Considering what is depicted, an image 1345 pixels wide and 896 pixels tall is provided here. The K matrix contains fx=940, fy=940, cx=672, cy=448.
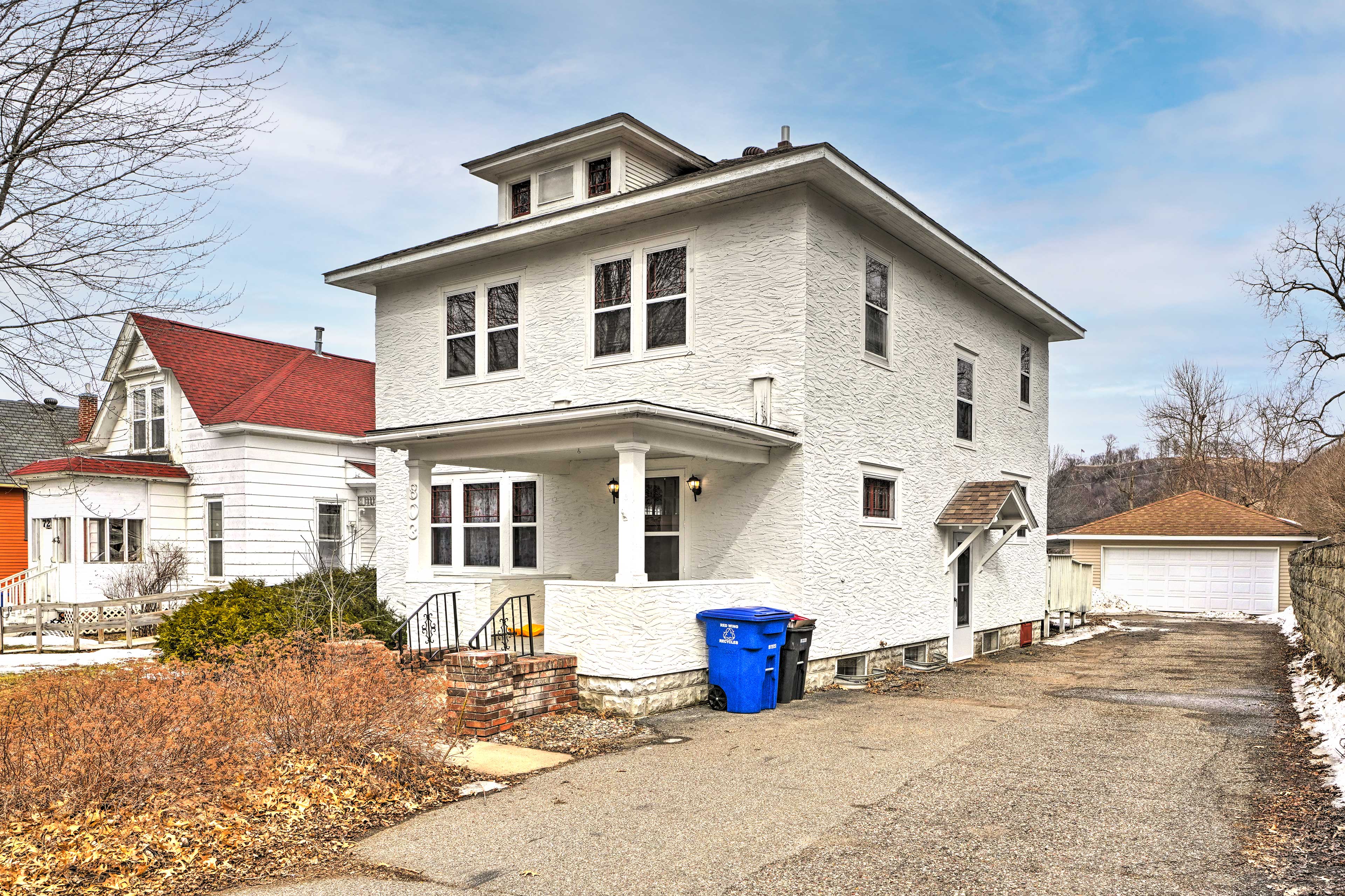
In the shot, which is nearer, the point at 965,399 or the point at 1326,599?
the point at 1326,599

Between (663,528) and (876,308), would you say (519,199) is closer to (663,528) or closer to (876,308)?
(876,308)

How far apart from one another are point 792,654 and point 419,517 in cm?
539

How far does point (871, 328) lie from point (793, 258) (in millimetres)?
2309

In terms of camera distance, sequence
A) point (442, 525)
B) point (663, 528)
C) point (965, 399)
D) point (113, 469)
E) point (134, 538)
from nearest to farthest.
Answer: point (663, 528) < point (442, 525) < point (965, 399) < point (113, 469) < point (134, 538)

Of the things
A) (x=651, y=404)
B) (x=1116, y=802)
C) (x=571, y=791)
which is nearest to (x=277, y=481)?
(x=651, y=404)

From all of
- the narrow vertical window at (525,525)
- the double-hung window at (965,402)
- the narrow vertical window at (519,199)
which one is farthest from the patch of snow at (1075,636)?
the narrow vertical window at (519,199)

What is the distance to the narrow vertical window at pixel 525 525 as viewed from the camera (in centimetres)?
1440

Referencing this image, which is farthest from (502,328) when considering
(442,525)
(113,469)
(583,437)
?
(113,469)

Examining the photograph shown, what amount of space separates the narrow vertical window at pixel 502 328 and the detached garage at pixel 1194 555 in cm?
2120

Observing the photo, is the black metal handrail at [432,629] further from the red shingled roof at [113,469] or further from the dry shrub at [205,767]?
the red shingled roof at [113,469]

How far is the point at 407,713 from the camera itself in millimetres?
7320

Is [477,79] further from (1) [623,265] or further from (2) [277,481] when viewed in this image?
(2) [277,481]

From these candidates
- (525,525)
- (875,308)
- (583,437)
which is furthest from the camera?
(525,525)

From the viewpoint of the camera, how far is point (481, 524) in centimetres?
1506
